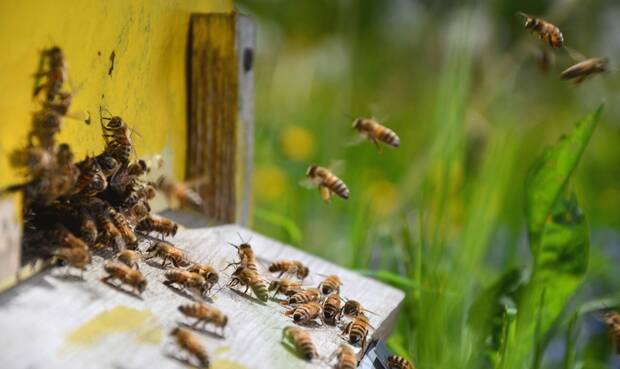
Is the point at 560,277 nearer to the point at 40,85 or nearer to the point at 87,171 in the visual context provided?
the point at 87,171

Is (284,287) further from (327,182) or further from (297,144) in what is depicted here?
(297,144)

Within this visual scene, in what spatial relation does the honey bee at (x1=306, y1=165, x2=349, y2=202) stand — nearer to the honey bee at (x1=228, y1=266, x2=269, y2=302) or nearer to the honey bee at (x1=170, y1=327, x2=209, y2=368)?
the honey bee at (x1=228, y1=266, x2=269, y2=302)

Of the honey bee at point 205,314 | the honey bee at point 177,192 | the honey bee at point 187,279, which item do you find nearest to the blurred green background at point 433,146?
the honey bee at point 177,192

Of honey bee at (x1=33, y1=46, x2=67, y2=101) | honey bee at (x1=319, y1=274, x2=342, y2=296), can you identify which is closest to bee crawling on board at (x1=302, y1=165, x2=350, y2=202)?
honey bee at (x1=319, y1=274, x2=342, y2=296)

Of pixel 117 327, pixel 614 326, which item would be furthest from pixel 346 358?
pixel 614 326

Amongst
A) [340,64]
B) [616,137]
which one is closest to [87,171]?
[340,64]

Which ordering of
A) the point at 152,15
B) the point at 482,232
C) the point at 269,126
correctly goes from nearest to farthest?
the point at 152,15, the point at 482,232, the point at 269,126
